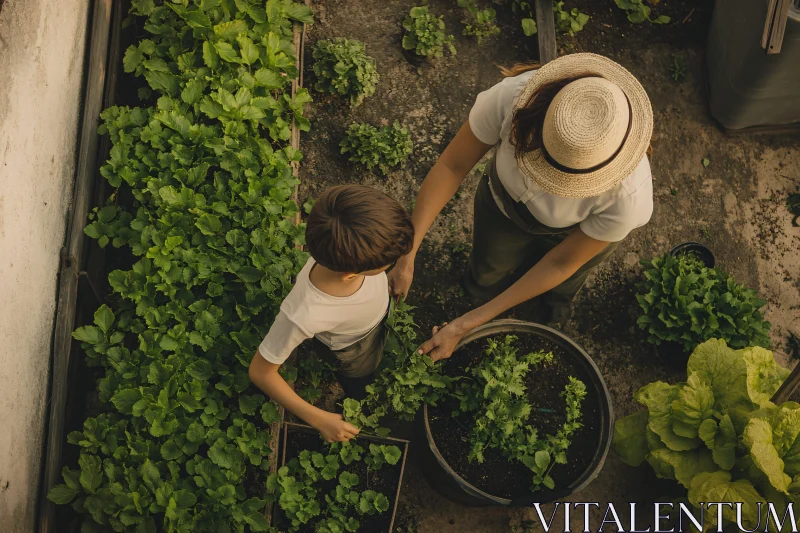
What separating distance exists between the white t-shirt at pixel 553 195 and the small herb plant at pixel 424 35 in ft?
6.29

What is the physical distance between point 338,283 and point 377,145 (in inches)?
71.5

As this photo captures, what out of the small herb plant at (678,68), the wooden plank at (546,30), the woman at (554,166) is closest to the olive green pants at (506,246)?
the woman at (554,166)

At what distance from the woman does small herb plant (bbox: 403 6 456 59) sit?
5.11 ft

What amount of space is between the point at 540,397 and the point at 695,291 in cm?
113

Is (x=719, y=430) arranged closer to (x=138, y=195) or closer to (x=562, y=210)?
(x=562, y=210)

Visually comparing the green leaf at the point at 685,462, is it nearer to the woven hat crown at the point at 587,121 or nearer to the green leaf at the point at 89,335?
the woven hat crown at the point at 587,121

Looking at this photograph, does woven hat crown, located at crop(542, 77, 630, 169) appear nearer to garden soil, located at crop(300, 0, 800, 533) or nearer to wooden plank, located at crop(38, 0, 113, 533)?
garden soil, located at crop(300, 0, 800, 533)

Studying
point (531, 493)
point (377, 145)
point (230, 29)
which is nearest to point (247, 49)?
point (230, 29)

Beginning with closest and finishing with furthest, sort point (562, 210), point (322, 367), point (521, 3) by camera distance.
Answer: point (562, 210), point (322, 367), point (521, 3)

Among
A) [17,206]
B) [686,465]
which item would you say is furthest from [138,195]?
[686,465]

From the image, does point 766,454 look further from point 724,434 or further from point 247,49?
point 247,49

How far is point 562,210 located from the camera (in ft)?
7.64

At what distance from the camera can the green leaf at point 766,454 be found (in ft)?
7.98

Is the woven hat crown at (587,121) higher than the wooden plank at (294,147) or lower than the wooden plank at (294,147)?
higher
